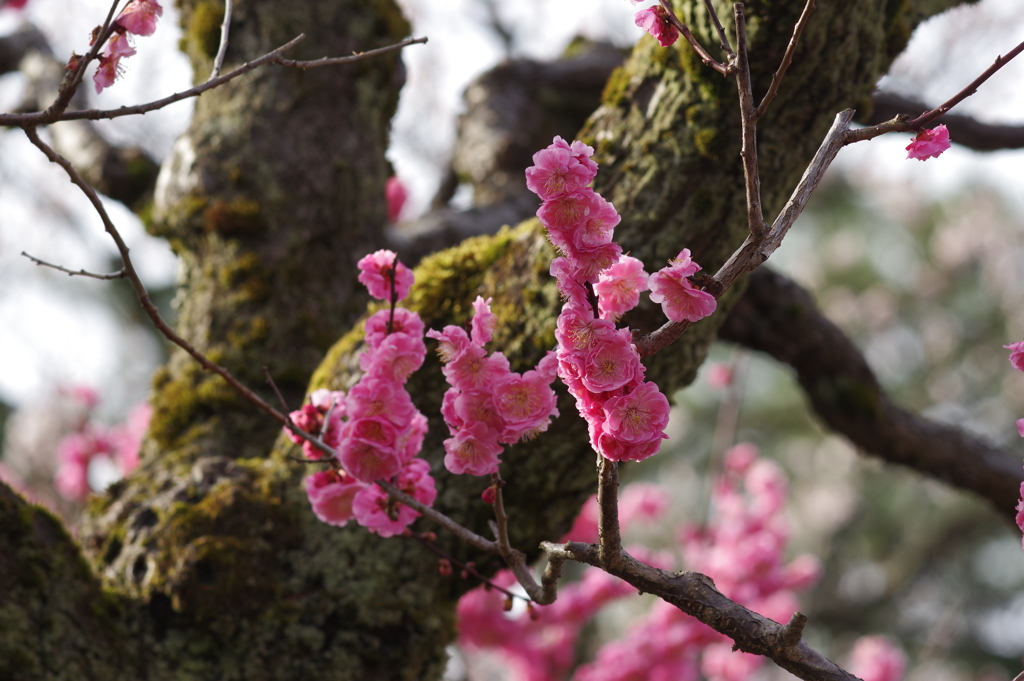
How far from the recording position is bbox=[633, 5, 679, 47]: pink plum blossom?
1117 mm

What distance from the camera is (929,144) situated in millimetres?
1051

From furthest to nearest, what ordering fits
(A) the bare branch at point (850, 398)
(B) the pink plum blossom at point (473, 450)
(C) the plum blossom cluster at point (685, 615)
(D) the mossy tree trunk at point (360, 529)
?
(C) the plum blossom cluster at point (685, 615) → (A) the bare branch at point (850, 398) → (D) the mossy tree trunk at point (360, 529) → (B) the pink plum blossom at point (473, 450)

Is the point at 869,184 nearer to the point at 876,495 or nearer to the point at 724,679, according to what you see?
the point at 876,495

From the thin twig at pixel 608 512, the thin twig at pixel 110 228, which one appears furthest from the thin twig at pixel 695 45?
the thin twig at pixel 110 228

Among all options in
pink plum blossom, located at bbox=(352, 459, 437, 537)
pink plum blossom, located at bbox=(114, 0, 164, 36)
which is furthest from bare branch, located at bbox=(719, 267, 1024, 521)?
pink plum blossom, located at bbox=(114, 0, 164, 36)

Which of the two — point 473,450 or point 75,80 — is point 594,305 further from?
point 75,80

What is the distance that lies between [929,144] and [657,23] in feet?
1.42

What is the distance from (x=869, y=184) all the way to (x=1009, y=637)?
250 inches

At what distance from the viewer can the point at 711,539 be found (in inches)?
184

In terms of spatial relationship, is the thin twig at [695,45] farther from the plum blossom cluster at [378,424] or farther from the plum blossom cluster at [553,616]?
the plum blossom cluster at [553,616]

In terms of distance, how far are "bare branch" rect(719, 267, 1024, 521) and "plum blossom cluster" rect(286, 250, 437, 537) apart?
1.79 m

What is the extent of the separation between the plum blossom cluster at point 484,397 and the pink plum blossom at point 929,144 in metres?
0.60

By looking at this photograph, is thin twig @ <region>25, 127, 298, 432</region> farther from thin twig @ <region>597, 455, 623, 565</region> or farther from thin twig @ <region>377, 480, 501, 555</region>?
thin twig @ <region>597, 455, 623, 565</region>

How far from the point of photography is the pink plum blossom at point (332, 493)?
4.42 feet
